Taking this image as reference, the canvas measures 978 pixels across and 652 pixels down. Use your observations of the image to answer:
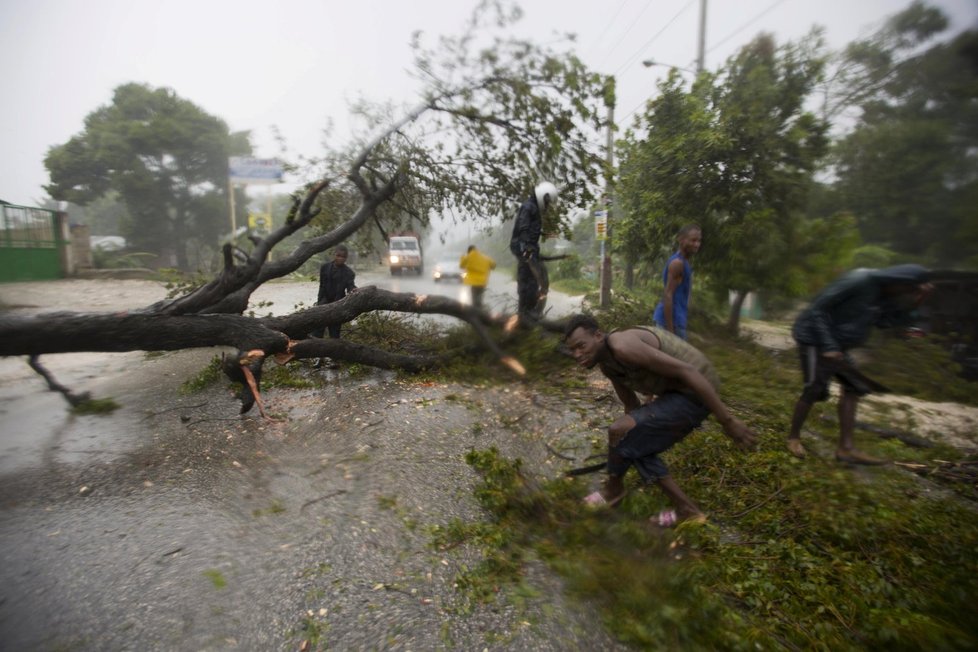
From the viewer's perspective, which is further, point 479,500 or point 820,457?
point 820,457

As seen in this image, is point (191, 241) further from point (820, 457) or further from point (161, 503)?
point (820, 457)

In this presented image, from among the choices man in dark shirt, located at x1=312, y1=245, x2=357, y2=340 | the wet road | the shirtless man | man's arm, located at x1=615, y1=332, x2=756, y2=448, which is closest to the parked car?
man in dark shirt, located at x1=312, y1=245, x2=357, y2=340

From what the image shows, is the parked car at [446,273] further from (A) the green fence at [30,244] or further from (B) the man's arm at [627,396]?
(B) the man's arm at [627,396]

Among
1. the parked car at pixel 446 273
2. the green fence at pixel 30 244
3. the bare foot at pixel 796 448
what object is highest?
the green fence at pixel 30 244

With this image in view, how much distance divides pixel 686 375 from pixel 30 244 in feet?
59.6

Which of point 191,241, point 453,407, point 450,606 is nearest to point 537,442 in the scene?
point 453,407

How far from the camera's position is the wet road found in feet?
7.12

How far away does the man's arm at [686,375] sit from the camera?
2.50 meters

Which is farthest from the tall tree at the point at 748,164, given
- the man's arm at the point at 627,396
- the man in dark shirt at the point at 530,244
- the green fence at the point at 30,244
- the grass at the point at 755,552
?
the green fence at the point at 30,244

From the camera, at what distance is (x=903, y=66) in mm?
6281

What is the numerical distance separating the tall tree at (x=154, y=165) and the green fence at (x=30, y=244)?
31.0ft

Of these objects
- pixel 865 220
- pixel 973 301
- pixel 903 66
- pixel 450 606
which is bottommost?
pixel 450 606

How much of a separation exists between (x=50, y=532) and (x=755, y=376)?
6.93 metres

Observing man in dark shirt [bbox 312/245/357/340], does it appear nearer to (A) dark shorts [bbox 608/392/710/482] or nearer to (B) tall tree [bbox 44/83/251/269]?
(A) dark shorts [bbox 608/392/710/482]
